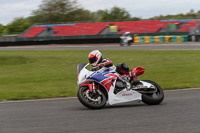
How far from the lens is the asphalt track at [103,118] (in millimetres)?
5309

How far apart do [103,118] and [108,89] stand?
3.64 feet

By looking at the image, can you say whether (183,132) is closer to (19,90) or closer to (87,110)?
(87,110)

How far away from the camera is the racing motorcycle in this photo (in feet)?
22.6

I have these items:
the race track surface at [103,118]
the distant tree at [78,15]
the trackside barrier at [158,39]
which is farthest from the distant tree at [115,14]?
the race track surface at [103,118]

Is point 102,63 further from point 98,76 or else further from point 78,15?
point 78,15

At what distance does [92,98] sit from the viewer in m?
6.95

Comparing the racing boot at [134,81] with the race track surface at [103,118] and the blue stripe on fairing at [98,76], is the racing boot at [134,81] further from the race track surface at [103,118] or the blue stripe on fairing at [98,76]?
the blue stripe on fairing at [98,76]

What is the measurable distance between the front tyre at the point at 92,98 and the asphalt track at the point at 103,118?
130mm

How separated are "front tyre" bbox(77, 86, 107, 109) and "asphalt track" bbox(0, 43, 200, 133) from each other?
130 mm

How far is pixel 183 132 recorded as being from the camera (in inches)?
197

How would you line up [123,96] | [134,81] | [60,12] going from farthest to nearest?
[60,12]
[134,81]
[123,96]

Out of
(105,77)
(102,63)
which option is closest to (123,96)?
(105,77)

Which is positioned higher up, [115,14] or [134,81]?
[115,14]

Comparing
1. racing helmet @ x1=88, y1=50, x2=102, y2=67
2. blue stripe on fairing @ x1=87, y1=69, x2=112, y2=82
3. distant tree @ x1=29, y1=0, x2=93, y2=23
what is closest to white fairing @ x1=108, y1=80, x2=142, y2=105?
blue stripe on fairing @ x1=87, y1=69, x2=112, y2=82
